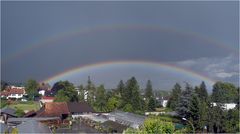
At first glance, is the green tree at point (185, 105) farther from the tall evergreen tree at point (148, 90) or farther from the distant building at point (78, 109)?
the tall evergreen tree at point (148, 90)

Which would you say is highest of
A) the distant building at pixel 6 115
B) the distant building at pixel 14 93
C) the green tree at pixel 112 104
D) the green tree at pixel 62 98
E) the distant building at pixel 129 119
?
the distant building at pixel 14 93

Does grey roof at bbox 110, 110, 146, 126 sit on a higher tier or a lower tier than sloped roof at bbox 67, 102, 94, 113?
lower

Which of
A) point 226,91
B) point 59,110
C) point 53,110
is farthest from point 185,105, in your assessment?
point 226,91

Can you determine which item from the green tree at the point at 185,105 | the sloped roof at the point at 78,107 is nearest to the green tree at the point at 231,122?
the green tree at the point at 185,105

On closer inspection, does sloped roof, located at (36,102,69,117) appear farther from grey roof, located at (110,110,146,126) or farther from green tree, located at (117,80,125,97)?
green tree, located at (117,80,125,97)

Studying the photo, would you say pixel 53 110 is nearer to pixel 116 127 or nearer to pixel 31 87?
pixel 116 127

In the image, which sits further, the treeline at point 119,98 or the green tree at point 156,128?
the treeline at point 119,98

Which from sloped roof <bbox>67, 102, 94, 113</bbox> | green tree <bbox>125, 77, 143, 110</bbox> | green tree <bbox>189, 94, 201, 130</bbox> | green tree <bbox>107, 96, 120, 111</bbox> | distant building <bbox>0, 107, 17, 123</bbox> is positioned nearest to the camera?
green tree <bbox>189, 94, 201, 130</bbox>

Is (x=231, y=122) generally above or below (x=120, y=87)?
below

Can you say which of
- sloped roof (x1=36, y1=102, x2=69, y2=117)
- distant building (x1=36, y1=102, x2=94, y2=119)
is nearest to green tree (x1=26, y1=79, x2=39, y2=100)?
distant building (x1=36, y1=102, x2=94, y2=119)

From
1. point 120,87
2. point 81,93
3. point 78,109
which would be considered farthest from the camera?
point 120,87

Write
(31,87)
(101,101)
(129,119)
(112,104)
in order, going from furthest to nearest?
(31,87), (101,101), (112,104), (129,119)

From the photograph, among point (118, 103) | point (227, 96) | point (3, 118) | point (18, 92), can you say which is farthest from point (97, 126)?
point (18, 92)
